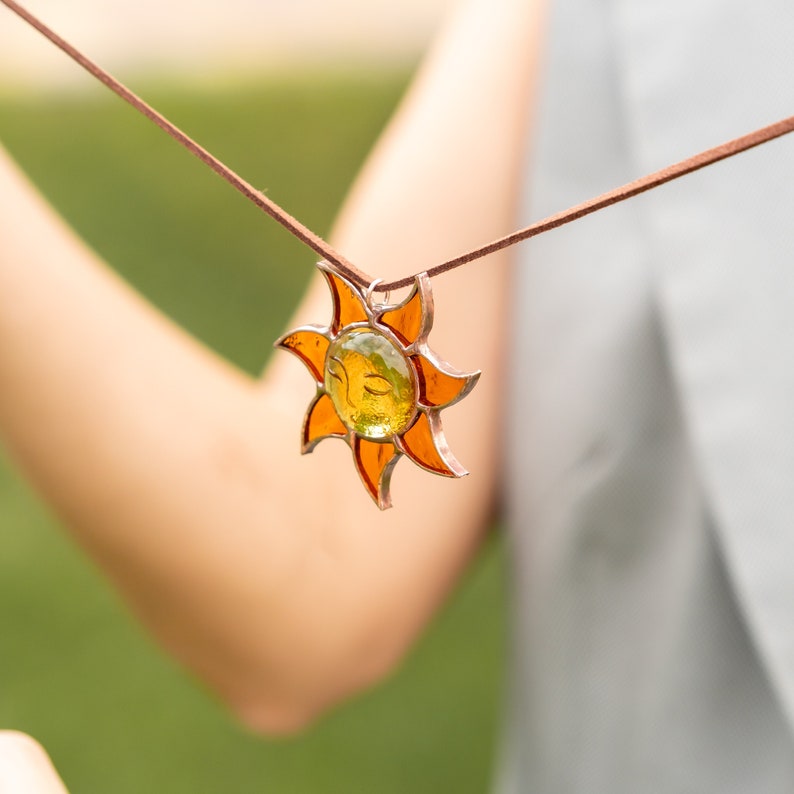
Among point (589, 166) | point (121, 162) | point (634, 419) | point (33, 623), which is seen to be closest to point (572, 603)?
point (634, 419)

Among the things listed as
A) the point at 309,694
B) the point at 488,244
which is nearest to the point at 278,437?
the point at 309,694

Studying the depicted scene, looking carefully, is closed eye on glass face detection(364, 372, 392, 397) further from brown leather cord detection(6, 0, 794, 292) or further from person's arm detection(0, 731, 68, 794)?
person's arm detection(0, 731, 68, 794)

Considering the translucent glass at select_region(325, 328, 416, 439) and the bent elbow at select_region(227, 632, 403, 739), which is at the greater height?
the translucent glass at select_region(325, 328, 416, 439)

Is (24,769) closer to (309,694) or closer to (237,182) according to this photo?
(237,182)

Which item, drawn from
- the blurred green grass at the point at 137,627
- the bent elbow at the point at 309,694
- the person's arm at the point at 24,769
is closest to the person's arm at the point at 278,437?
the bent elbow at the point at 309,694

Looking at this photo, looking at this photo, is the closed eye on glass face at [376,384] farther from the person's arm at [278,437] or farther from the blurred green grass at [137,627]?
the blurred green grass at [137,627]

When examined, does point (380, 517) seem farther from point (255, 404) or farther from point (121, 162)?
point (121, 162)

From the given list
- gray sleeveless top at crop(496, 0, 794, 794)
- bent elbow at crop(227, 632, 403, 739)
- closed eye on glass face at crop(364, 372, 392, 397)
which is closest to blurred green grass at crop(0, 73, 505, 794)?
bent elbow at crop(227, 632, 403, 739)
